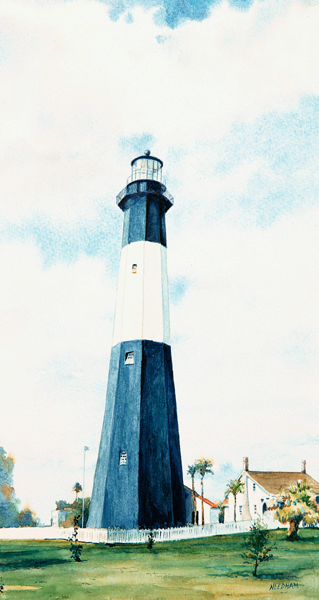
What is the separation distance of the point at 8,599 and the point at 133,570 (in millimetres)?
5089

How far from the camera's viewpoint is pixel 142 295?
28.0m

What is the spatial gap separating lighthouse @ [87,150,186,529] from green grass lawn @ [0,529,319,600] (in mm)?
2168

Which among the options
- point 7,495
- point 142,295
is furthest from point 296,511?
point 7,495

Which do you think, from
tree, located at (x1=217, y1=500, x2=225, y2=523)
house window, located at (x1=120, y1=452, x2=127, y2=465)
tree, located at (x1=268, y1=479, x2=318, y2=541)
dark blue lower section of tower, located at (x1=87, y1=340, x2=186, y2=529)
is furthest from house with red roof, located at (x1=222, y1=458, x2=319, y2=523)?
house window, located at (x1=120, y1=452, x2=127, y2=465)

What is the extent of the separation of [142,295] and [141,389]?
4797mm

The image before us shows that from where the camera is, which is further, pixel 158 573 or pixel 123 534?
pixel 123 534

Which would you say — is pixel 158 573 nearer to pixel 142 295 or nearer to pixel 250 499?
pixel 142 295

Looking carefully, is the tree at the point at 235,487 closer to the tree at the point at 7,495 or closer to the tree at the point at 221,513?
the tree at the point at 221,513

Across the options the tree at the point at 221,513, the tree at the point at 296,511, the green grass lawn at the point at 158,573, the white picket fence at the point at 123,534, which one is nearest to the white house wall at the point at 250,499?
the tree at the point at 221,513

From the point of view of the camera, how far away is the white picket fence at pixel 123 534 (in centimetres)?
2383

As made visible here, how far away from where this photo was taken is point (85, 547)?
23.0 meters

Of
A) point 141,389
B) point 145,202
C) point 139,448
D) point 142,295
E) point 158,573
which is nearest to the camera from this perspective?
point 158,573

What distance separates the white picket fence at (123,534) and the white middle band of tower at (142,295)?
29.4 feet

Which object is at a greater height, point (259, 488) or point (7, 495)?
point (259, 488)
